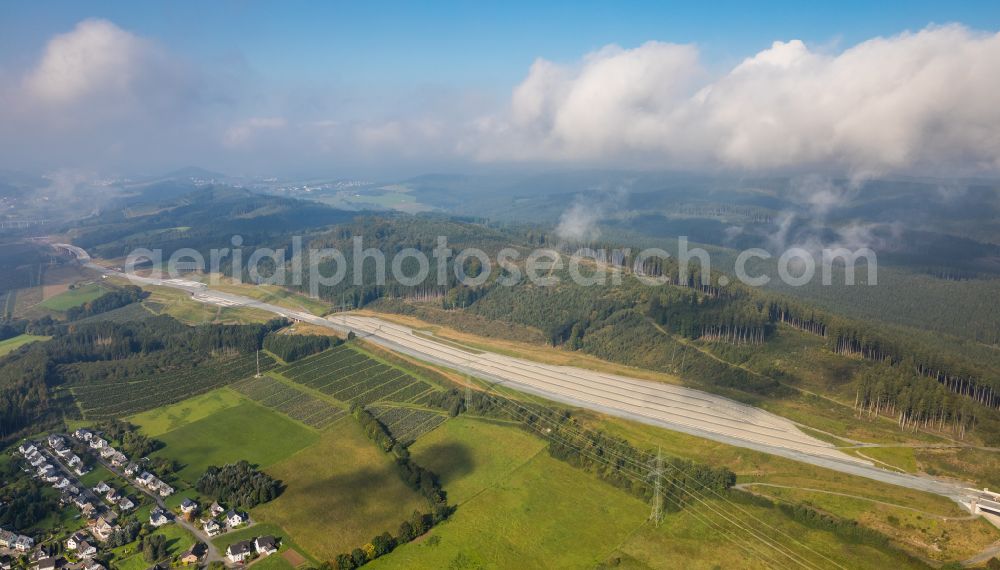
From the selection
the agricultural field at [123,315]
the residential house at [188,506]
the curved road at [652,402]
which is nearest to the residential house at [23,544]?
the residential house at [188,506]

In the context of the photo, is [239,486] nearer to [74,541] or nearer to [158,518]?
[158,518]

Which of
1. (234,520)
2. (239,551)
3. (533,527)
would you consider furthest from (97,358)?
(533,527)

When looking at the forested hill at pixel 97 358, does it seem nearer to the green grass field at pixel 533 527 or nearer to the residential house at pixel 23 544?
the residential house at pixel 23 544

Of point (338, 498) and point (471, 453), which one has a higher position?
point (471, 453)

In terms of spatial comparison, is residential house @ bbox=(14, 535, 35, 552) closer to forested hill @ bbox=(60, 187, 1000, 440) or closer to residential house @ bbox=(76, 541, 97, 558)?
residential house @ bbox=(76, 541, 97, 558)

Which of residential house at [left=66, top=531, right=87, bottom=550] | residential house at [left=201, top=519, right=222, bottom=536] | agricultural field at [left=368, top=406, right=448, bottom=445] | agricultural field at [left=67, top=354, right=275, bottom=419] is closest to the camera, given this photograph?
residential house at [left=66, top=531, right=87, bottom=550]

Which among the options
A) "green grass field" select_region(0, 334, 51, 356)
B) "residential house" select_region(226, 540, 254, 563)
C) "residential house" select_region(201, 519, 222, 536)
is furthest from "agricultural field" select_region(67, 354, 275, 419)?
"residential house" select_region(226, 540, 254, 563)
